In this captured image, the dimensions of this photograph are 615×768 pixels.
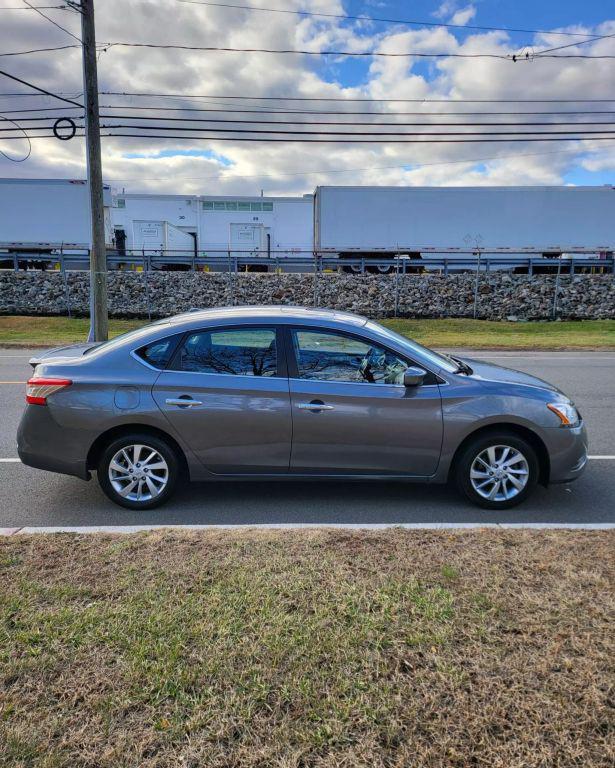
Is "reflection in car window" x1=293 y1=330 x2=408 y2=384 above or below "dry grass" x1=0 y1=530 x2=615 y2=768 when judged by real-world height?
above

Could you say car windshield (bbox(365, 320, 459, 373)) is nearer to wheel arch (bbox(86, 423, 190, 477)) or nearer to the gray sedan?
the gray sedan

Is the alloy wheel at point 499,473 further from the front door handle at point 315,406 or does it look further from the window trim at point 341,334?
the front door handle at point 315,406

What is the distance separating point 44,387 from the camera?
4.52m

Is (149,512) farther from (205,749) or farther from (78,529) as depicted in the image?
(205,749)

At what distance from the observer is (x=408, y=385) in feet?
14.6

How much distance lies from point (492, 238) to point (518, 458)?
24.6m

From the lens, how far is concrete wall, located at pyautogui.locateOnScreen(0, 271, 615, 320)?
21547 mm

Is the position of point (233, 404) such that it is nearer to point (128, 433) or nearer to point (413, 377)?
point (128, 433)

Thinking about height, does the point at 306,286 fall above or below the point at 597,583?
above

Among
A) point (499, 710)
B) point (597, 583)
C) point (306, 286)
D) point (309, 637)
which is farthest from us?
point (306, 286)

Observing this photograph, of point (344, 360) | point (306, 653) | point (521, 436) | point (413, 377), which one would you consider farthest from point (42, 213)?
point (306, 653)

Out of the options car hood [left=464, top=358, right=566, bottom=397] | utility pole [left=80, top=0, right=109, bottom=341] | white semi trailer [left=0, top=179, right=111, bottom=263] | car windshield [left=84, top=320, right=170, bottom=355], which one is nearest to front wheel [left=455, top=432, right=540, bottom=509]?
car hood [left=464, top=358, right=566, bottom=397]

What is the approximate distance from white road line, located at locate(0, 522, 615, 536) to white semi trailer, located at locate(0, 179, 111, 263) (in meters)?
26.5

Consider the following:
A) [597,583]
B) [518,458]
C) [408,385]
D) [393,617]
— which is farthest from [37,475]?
[597,583]
